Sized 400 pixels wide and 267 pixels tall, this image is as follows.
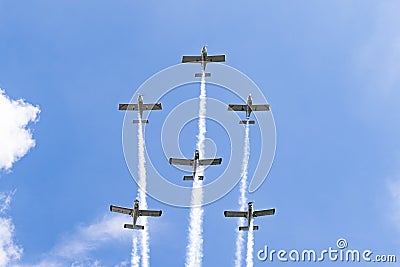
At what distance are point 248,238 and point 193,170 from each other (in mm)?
12019

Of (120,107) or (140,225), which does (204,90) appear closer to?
(120,107)

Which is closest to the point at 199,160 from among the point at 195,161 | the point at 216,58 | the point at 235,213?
the point at 195,161

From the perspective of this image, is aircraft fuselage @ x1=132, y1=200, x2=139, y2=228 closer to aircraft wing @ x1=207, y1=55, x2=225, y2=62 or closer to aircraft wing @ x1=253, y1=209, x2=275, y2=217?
aircraft wing @ x1=253, y1=209, x2=275, y2=217

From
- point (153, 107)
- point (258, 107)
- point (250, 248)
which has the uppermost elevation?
point (258, 107)

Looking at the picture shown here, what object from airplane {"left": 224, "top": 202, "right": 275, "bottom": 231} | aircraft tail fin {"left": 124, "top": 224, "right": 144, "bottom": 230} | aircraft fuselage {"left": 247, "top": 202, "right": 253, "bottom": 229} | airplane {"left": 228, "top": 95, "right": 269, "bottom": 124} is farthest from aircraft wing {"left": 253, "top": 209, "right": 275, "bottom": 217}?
aircraft tail fin {"left": 124, "top": 224, "right": 144, "bottom": 230}

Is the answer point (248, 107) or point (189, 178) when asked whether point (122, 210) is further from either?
point (248, 107)

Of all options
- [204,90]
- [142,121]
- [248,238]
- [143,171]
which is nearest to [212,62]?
[204,90]

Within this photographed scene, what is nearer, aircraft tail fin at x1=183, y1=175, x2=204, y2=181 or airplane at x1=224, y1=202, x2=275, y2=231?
aircraft tail fin at x1=183, y1=175, x2=204, y2=181

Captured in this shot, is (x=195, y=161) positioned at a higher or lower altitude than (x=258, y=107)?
Result: lower

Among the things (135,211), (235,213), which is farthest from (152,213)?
(235,213)

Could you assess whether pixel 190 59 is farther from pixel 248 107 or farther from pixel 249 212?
pixel 249 212

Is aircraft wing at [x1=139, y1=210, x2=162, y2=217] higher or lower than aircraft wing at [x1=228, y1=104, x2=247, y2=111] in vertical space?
lower

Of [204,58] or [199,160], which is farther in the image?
[204,58]

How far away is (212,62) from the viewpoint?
281 feet
